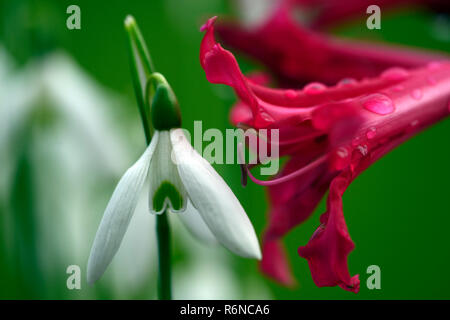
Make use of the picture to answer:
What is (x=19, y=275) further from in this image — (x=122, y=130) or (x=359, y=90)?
(x=359, y=90)

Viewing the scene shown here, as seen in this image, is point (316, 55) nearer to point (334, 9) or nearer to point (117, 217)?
point (334, 9)

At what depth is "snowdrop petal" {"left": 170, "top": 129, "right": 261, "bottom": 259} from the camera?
31cm

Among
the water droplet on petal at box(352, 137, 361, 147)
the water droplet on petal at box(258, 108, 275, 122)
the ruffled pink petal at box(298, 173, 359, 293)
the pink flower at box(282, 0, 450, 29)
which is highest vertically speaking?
the pink flower at box(282, 0, 450, 29)

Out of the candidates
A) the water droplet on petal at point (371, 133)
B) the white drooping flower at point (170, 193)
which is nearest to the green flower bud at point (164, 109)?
the white drooping flower at point (170, 193)

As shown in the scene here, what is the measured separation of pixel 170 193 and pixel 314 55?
0.34 meters

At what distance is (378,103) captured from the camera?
376mm

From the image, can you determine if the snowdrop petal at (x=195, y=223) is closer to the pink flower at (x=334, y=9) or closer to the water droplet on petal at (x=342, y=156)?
the water droplet on petal at (x=342, y=156)

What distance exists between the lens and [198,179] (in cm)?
31

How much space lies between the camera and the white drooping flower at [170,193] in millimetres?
311

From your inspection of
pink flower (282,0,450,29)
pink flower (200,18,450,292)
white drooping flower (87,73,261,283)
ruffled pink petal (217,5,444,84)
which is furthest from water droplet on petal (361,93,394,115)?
pink flower (282,0,450,29)

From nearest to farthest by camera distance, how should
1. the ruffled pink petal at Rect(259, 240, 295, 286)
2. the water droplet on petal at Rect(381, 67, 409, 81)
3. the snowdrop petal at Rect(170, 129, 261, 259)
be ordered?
the snowdrop petal at Rect(170, 129, 261, 259)
the water droplet on petal at Rect(381, 67, 409, 81)
the ruffled pink petal at Rect(259, 240, 295, 286)

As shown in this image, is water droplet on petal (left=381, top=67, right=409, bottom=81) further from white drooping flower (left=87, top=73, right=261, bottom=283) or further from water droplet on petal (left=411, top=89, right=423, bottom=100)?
white drooping flower (left=87, top=73, right=261, bottom=283)

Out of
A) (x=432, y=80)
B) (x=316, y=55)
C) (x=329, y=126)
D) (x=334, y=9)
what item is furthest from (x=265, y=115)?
(x=334, y=9)
